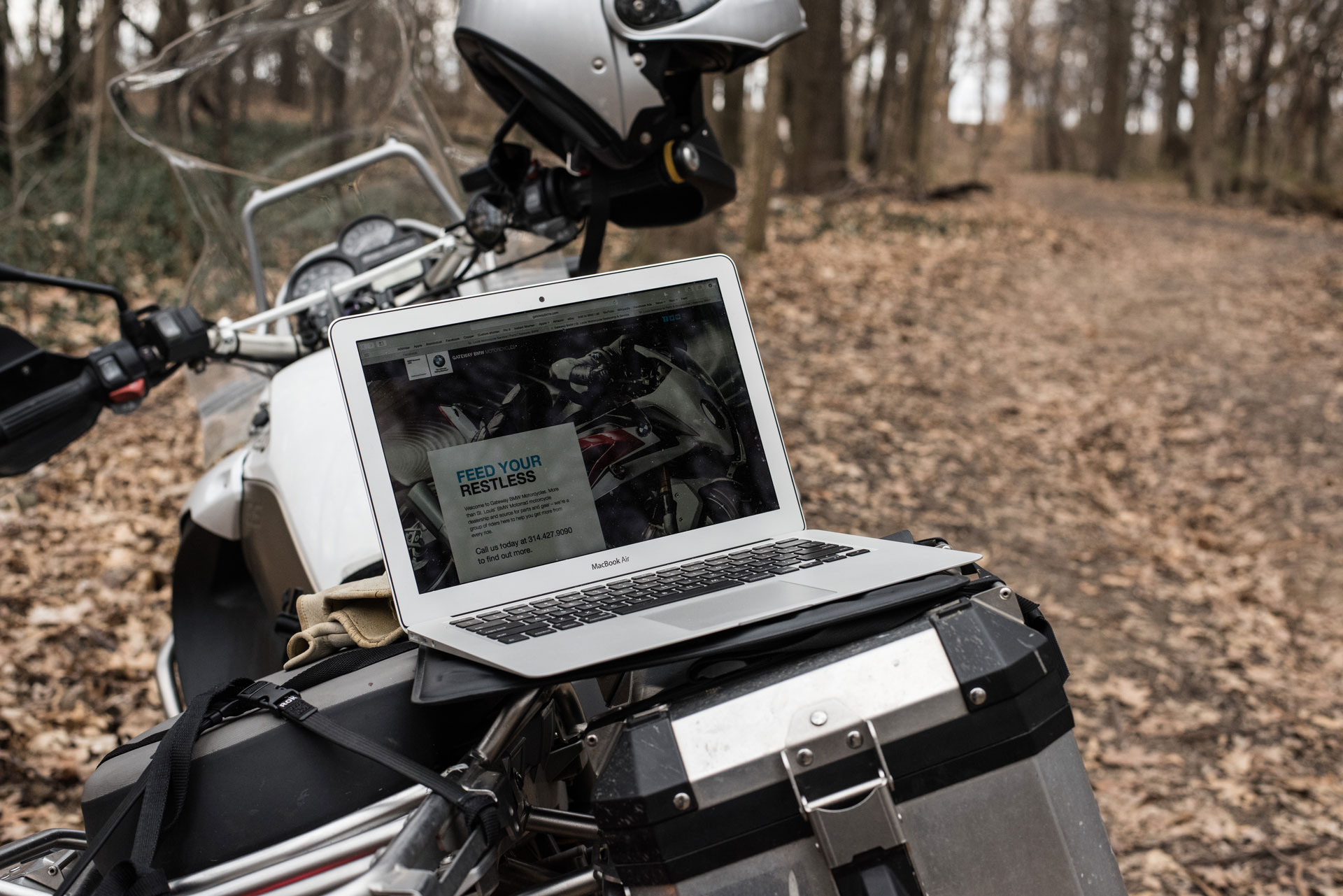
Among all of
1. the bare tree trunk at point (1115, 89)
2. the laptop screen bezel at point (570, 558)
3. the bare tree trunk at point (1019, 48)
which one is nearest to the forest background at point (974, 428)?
the laptop screen bezel at point (570, 558)

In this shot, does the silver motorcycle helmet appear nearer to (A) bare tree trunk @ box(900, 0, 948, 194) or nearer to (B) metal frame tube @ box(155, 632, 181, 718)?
(B) metal frame tube @ box(155, 632, 181, 718)

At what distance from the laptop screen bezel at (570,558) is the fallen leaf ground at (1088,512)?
2.09 meters

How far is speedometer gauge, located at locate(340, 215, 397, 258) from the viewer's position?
268 cm

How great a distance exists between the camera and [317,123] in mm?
3219

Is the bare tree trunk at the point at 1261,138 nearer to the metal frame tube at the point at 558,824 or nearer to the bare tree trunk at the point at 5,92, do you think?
the bare tree trunk at the point at 5,92

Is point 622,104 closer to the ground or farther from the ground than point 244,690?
farther from the ground

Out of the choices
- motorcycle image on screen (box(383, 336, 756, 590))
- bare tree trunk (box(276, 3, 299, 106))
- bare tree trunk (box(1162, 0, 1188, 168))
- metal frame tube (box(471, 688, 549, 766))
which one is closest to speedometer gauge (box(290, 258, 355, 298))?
bare tree trunk (box(276, 3, 299, 106))

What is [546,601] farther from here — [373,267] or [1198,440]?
[1198,440]

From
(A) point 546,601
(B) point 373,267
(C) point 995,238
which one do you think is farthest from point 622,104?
(C) point 995,238

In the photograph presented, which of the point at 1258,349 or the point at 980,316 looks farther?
the point at 980,316

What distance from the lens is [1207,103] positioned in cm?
2022

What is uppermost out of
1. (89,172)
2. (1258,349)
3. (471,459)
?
(89,172)

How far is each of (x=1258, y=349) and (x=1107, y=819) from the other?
21.8ft

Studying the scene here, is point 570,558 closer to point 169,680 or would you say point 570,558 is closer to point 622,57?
point 622,57
